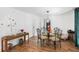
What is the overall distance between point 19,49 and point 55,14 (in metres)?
0.93

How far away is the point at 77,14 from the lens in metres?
2.22

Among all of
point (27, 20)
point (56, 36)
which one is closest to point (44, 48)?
point (56, 36)

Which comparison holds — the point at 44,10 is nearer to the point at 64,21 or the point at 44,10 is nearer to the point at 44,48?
the point at 64,21

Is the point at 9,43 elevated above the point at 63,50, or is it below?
above

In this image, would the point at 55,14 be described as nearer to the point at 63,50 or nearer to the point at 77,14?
the point at 77,14

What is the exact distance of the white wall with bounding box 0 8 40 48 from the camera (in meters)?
2.19

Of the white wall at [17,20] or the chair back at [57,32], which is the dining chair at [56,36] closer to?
the chair back at [57,32]

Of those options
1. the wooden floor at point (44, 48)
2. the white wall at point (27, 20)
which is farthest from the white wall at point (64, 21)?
the wooden floor at point (44, 48)

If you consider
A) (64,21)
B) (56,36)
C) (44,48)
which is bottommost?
(44,48)

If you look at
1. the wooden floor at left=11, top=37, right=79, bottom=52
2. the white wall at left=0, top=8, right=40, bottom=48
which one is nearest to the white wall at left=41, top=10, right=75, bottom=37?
the wooden floor at left=11, top=37, right=79, bottom=52

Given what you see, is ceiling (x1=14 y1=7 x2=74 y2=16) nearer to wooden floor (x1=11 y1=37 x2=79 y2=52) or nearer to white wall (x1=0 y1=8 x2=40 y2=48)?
white wall (x1=0 y1=8 x2=40 y2=48)

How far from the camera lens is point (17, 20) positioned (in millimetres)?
2254

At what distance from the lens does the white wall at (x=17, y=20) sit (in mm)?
2191
